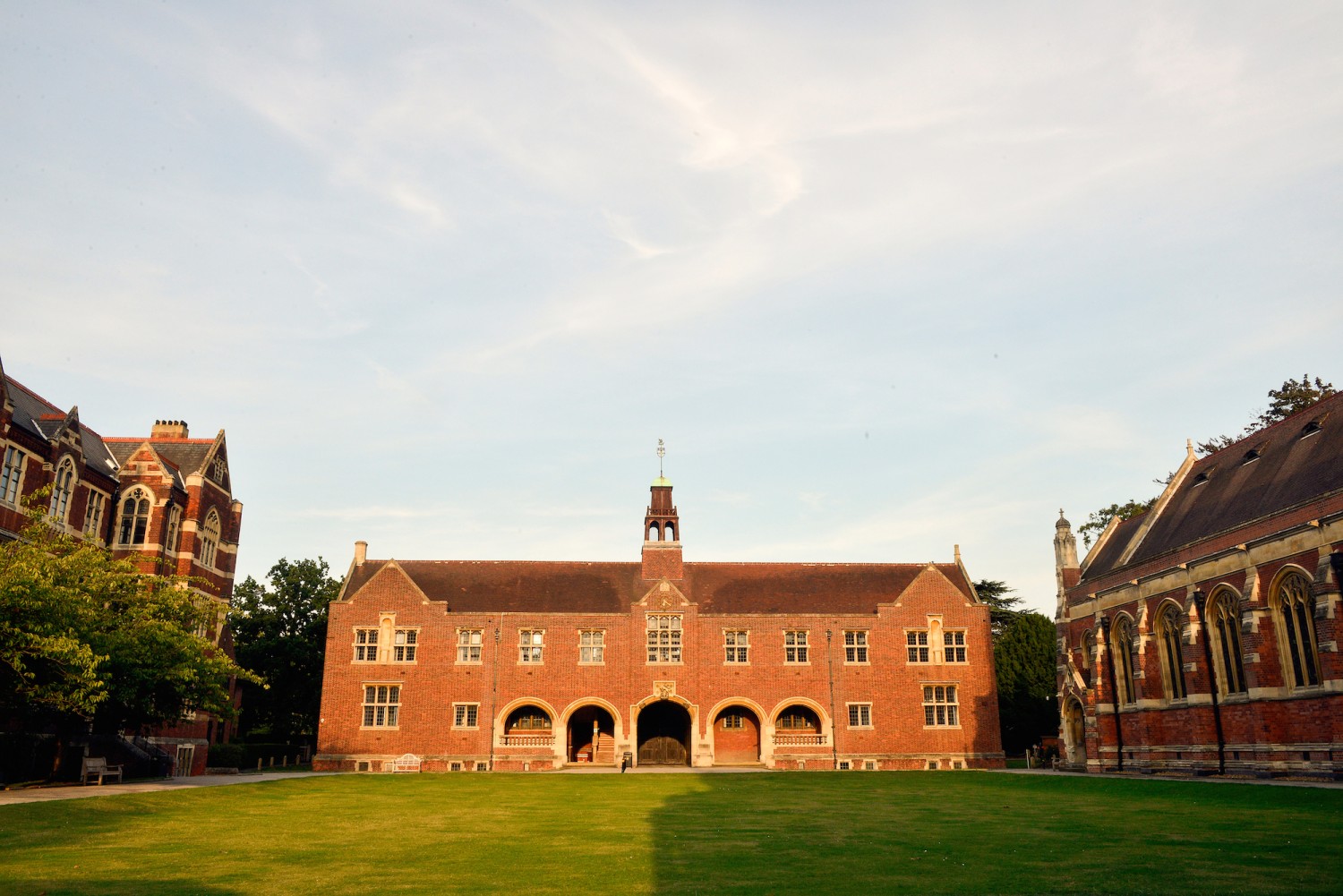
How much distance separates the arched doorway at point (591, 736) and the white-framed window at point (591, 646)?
98.9 inches

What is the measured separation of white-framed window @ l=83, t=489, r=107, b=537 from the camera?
37094 millimetres

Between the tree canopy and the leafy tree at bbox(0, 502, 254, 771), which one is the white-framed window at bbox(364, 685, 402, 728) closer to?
the leafy tree at bbox(0, 502, 254, 771)

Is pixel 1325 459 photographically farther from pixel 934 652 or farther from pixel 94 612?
pixel 94 612

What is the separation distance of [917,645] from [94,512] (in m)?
37.7

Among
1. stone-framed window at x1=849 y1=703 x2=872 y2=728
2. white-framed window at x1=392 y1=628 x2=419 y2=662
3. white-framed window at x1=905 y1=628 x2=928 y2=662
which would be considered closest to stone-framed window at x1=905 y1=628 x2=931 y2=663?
white-framed window at x1=905 y1=628 x2=928 y2=662

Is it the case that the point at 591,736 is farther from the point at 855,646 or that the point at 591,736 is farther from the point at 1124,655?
the point at 1124,655

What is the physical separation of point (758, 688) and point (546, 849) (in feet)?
115

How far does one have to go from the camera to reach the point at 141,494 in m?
39.5

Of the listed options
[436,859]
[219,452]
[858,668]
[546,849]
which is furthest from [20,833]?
[858,668]

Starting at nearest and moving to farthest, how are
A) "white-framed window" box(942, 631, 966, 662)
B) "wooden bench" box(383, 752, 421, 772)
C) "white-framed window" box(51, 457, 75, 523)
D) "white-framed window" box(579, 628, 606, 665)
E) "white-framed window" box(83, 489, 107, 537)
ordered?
"white-framed window" box(51, 457, 75, 523) → "white-framed window" box(83, 489, 107, 537) → "wooden bench" box(383, 752, 421, 772) → "white-framed window" box(579, 628, 606, 665) → "white-framed window" box(942, 631, 966, 662)

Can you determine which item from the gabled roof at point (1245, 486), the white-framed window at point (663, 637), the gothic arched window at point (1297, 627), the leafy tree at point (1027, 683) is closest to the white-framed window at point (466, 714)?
the white-framed window at point (663, 637)

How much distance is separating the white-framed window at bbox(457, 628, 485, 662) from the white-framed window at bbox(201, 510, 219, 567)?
11987mm

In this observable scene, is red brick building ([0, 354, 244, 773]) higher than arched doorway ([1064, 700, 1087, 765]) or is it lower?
higher

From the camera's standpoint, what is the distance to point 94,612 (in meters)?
24.9
